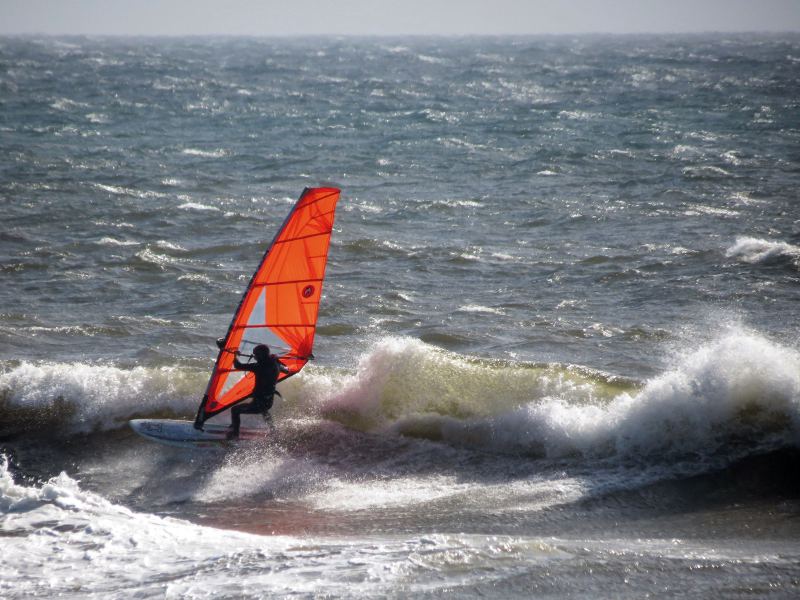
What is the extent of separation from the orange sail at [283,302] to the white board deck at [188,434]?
15 cm

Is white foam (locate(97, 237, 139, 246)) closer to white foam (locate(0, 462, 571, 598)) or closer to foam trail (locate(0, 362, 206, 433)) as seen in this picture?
foam trail (locate(0, 362, 206, 433))

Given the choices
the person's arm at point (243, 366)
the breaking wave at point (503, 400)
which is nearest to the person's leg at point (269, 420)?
the person's arm at point (243, 366)

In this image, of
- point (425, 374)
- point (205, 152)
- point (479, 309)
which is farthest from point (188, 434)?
point (205, 152)

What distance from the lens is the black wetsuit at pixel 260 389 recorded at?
375 inches

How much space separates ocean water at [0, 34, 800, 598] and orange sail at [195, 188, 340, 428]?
713mm

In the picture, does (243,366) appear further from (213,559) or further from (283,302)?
(213,559)

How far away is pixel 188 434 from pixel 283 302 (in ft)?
5.41

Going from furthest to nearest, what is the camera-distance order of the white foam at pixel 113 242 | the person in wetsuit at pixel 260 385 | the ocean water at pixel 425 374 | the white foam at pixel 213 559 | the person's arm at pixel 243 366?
the white foam at pixel 113 242, the person in wetsuit at pixel 260 385, the person's arm at pixel 243 366, the ocean water at pixel 425 374, the white foam at pixel 213 559

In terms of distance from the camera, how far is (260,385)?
9539 millimetres

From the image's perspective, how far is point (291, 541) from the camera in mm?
7449

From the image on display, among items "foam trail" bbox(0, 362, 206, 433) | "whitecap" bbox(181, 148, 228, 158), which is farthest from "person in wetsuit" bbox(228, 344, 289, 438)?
"whitecap" bbox(181, 148, 228, 158)

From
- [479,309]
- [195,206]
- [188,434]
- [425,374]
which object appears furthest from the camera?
[195,206]

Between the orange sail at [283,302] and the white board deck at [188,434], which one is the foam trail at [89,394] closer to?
the white board deck at [188,434]

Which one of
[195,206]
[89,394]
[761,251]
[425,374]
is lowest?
[89,394]
